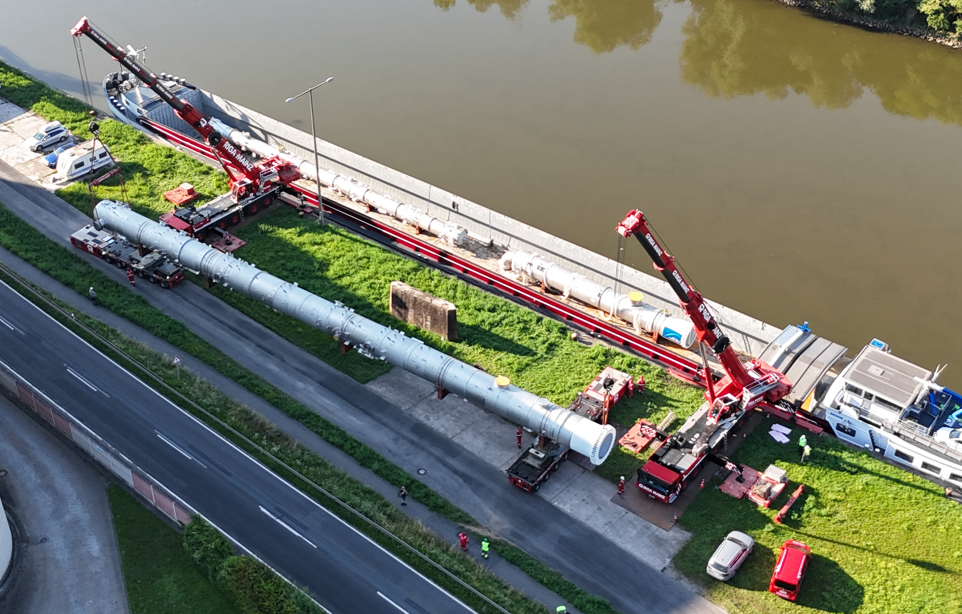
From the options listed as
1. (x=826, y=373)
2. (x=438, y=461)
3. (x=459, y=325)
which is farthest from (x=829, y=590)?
(x=459, y=325)

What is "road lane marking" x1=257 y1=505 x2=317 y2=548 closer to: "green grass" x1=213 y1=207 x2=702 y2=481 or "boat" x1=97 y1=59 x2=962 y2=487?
"green grass" x1=213 y1=207 x2=702 y2=481

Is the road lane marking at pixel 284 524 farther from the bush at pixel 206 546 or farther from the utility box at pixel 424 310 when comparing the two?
the utility box at pixel 424 310

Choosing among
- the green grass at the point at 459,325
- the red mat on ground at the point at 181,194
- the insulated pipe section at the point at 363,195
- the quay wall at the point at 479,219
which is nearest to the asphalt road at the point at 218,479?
the green grass at the point at 459,325

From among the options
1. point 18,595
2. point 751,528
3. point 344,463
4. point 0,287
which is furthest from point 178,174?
point 751,528

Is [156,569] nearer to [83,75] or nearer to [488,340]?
[488,340]

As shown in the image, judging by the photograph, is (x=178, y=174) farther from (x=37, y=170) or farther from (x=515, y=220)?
(x=515, y=220)

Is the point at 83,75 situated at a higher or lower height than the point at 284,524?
higher
